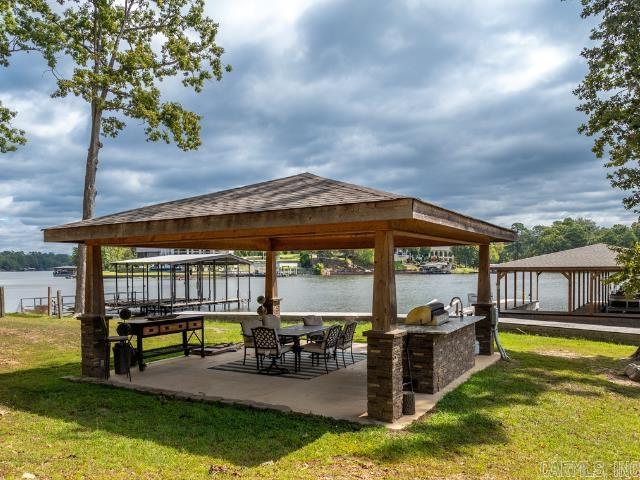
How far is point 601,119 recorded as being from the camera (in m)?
9.98

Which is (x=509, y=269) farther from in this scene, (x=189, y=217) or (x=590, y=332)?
(x=189, y=217)

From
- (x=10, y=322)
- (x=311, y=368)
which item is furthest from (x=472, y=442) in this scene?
(x=10, y=322)

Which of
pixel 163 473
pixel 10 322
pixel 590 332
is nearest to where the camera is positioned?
pixel 163 473

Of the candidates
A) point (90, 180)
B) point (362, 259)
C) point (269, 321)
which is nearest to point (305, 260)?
point (362, 259)

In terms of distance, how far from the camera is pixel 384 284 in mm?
5352

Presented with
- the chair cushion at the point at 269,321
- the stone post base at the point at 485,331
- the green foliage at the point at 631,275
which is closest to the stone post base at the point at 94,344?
the chair cushion at the point at 269,321

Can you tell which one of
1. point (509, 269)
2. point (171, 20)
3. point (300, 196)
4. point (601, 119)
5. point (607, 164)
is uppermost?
point (171, 20)

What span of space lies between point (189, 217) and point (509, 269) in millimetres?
16378

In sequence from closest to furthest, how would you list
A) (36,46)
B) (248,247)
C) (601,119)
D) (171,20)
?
1. (601,119)
2. (248,247)
3. (36,46)
4. (171,20)

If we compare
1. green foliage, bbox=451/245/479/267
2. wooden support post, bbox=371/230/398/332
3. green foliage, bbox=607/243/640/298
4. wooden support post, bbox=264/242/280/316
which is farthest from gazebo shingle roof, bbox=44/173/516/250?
green foliage, bbox=451/245/479/267

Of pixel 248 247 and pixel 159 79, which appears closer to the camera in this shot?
pixel 248 247

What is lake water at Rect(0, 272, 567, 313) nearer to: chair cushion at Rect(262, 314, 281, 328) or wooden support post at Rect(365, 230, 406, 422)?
chair cushion at Rect(262, 314, 281, 328)

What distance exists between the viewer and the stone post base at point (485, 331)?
9.41m

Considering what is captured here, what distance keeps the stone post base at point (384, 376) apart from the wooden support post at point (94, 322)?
4.38 meters
